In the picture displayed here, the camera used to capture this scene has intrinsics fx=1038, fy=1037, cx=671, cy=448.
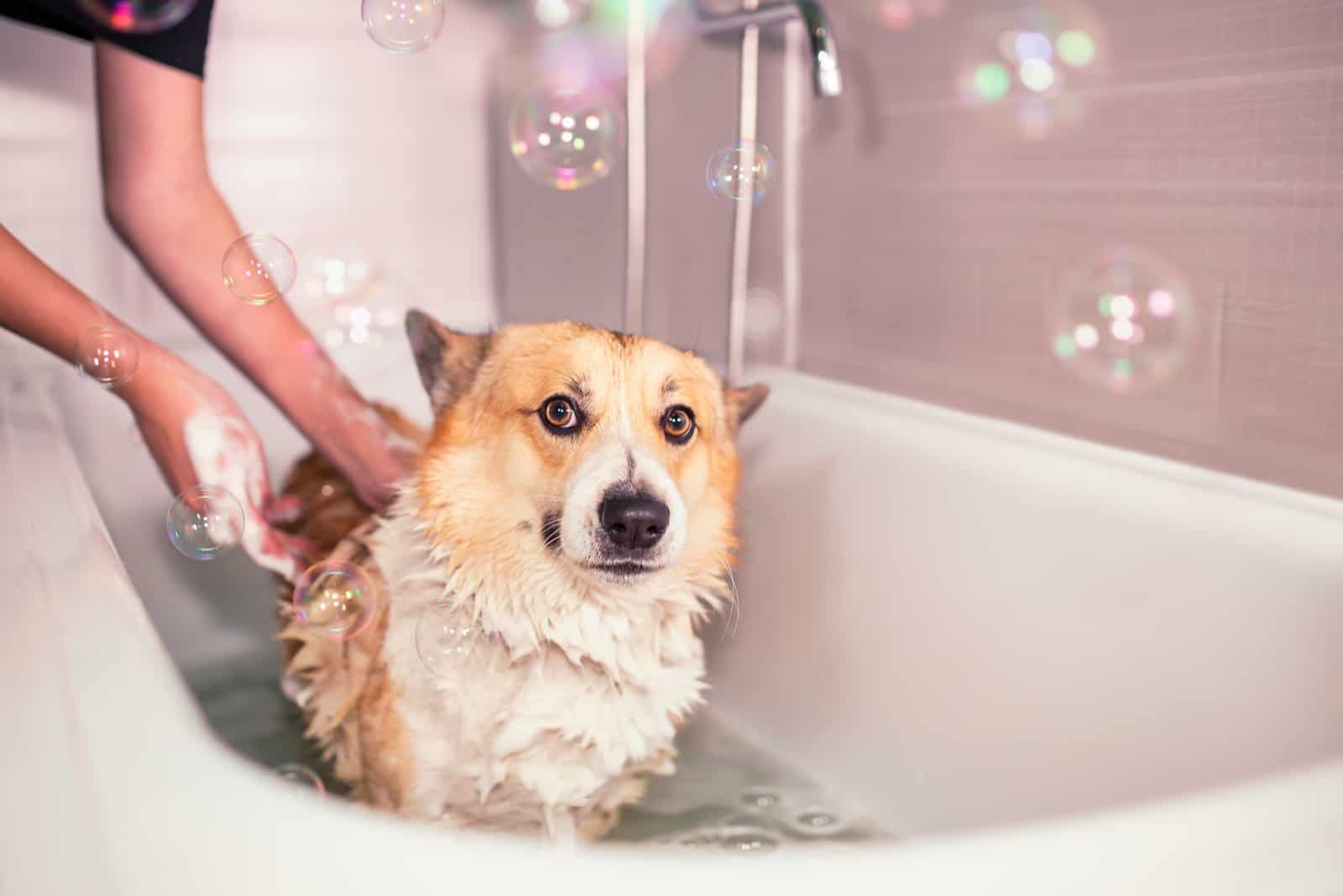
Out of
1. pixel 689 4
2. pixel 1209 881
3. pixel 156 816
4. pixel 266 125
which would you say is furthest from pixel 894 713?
pixel 266 125

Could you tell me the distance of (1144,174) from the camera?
6.04ft

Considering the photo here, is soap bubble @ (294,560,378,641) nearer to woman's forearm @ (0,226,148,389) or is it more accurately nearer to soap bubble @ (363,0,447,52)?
woman's forearm @ (0,226,148,389)

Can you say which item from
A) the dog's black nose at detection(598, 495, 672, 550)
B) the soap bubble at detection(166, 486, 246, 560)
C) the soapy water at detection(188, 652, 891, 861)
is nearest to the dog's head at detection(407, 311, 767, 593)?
the dog's black nose at detection(598, 495, 672, 550)

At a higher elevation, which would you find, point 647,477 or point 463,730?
point 647,477

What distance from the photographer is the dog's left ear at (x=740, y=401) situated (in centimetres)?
163

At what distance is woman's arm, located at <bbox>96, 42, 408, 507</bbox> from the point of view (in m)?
1.62

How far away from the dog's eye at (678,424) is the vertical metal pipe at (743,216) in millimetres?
874

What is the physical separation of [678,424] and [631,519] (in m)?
0.27

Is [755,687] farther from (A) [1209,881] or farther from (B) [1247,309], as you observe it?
(A) [1209,881]

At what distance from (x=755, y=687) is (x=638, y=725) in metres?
0.67

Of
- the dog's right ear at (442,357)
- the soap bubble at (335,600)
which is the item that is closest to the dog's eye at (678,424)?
the dog's right ear at (442,357)

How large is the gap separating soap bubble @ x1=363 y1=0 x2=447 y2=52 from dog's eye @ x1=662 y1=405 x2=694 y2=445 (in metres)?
0.73

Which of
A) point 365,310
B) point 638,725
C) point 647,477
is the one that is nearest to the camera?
point 647,477

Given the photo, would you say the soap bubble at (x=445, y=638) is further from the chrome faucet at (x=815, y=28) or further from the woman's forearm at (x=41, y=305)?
the chrome faucet at (x=815, y=28)
